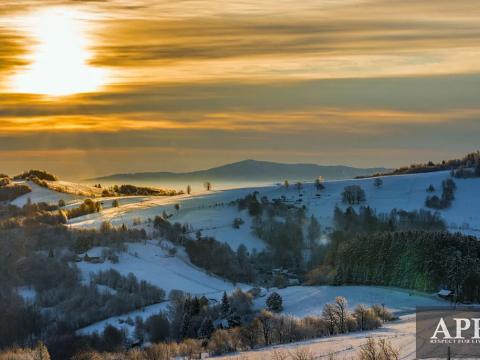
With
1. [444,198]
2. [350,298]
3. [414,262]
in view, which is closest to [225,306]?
[350,298]

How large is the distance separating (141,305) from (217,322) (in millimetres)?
16142

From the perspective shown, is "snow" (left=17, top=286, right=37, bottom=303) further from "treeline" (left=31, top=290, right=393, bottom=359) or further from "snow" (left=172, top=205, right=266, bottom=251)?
"snow" (left=172, top=205, right=266, bottom=251)

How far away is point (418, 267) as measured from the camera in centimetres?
9712

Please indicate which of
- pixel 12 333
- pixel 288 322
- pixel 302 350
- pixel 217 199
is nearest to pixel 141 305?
pixel 12 333

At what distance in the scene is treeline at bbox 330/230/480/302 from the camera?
92125 mm

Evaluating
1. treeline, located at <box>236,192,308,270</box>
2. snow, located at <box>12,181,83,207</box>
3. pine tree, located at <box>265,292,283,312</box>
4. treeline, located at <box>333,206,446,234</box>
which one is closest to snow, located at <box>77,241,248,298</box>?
pine tree, located at <box>265,292,283,312</box>

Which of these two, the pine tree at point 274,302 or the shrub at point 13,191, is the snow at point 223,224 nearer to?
the pine tree at point 274,302

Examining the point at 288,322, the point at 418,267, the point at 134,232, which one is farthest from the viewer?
the point at 134,232

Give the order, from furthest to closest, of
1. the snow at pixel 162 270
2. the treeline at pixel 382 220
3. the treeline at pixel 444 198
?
the treeline at pixel 444 198, the treeline at pixel 382 220, the snow at pixel 162 270

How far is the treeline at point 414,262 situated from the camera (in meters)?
92.1

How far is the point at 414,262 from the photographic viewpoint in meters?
98.6

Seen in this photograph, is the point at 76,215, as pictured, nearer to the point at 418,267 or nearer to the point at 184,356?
the point at 418,267

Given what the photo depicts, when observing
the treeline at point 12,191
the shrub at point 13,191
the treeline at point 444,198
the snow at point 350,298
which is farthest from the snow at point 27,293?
the treeline at point 444,198

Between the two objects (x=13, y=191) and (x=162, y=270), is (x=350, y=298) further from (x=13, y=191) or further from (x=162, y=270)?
(x=13, y=191)
